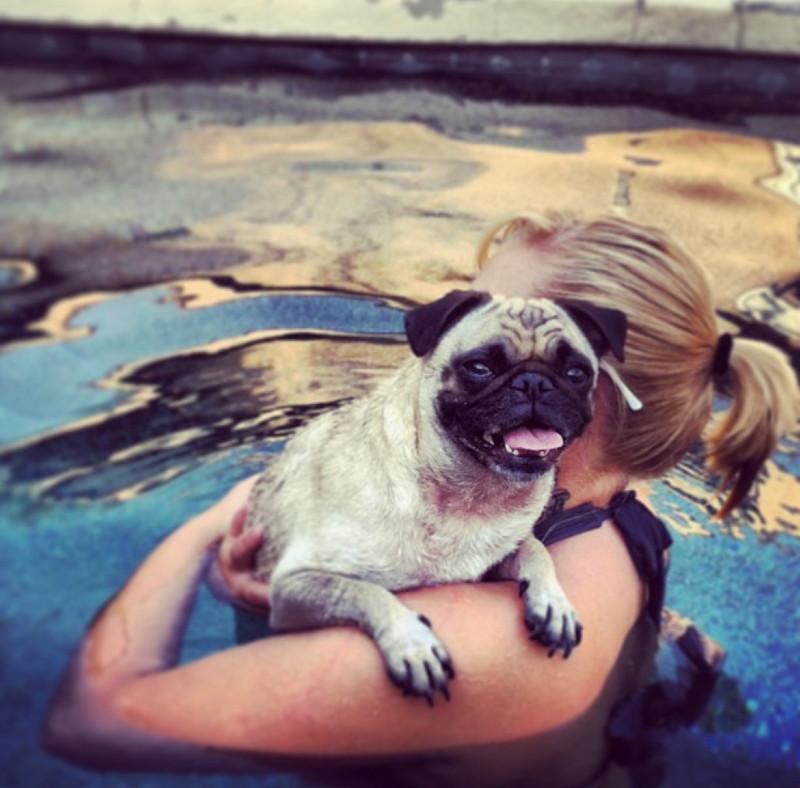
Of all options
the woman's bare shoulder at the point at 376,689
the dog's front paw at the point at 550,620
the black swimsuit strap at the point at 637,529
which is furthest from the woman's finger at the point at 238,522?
the black swimsuit strap at the point at 637,529

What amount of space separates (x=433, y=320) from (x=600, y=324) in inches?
16.5

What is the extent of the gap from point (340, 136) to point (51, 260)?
1.07 m

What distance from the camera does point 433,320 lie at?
261 centimetres

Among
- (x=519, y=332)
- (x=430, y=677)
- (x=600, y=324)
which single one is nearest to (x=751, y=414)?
(x=600, y=324)

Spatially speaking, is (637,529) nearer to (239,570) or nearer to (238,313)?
(239,570)

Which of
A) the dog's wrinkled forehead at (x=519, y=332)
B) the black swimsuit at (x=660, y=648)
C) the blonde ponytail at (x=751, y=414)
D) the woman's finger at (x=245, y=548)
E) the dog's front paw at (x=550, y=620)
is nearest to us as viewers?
the dog's wrinkled forehead at (x=519, y=332)

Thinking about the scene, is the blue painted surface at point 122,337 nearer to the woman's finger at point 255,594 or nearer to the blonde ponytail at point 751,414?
the woman's finger at point 255,594

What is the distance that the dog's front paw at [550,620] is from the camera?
2.69m

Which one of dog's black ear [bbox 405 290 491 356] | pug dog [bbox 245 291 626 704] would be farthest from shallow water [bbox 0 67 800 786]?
dog's black ear [bbox 405 290 491 356]

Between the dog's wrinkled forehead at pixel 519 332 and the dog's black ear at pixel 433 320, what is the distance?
0.03 metres

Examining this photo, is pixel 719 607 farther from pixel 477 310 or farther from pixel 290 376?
pixel 290 376

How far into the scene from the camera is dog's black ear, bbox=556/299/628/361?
2.63 metres

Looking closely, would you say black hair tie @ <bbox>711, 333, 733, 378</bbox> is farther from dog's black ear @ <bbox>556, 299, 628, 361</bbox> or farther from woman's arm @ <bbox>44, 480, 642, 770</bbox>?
woman's arm @ <bbox>44, 480, 642, 770</bbox>

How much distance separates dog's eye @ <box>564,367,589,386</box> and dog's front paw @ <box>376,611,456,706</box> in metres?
0.71
